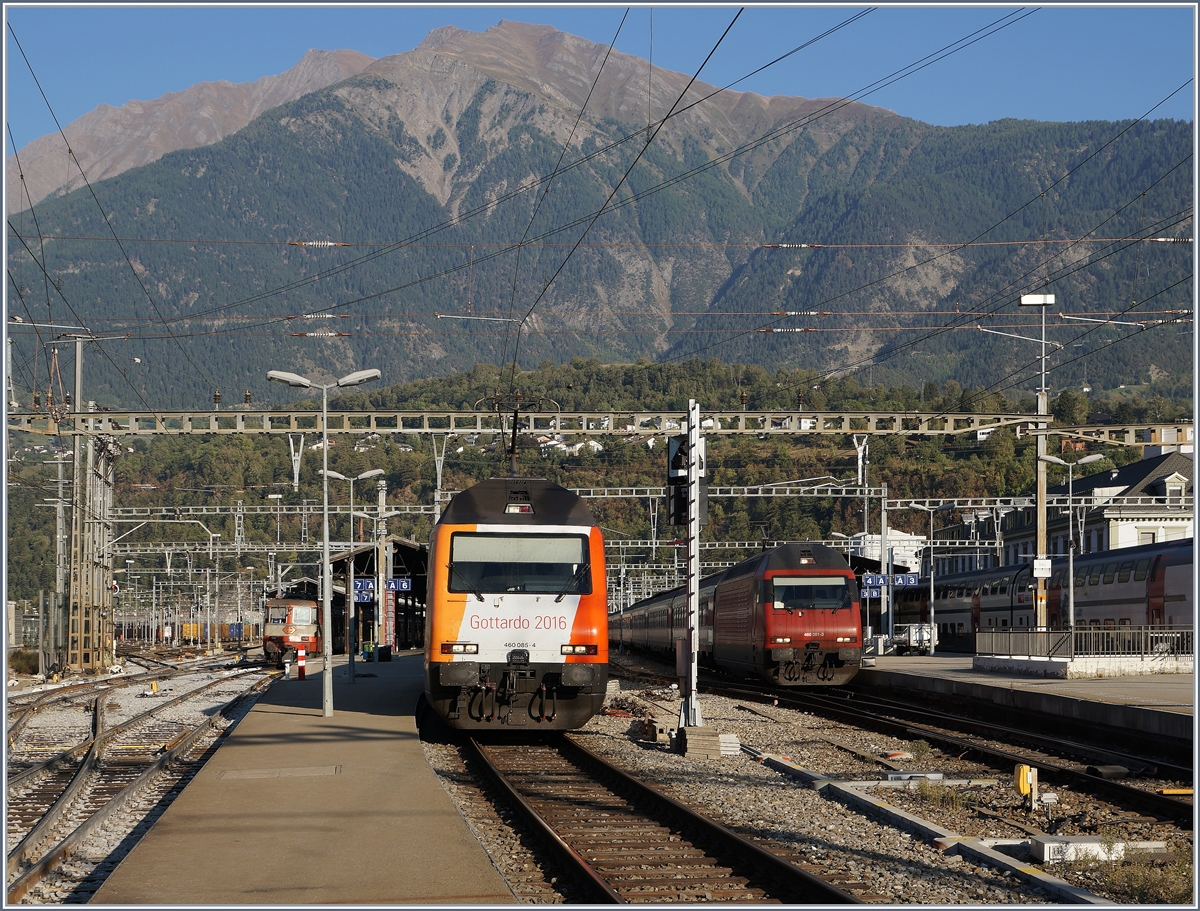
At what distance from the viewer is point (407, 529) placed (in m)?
148

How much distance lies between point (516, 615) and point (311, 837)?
24.5 feet

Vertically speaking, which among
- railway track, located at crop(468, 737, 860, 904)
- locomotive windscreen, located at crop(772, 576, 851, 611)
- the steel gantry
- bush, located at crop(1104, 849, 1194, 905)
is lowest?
railway track, located at crop(468, 737, 860, 904)

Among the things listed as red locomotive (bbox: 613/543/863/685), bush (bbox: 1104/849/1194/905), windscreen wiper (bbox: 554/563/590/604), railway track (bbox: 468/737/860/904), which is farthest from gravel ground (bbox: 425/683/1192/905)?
red locomotive (bbox: 613/543/863/685)

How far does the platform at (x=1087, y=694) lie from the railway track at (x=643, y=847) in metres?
7.26

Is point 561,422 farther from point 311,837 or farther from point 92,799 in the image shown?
point 311,837

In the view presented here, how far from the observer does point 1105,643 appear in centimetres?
3303

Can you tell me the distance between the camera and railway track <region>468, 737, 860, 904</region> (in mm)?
9398

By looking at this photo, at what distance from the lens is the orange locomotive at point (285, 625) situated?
5675cm

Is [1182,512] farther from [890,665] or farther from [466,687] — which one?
[466,687]

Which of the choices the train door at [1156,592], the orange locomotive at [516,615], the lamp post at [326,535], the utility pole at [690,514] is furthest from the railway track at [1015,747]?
the train door at [1156,592]

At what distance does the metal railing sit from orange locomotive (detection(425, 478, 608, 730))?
1720 cm

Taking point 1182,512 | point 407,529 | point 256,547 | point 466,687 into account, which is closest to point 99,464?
point 256,547

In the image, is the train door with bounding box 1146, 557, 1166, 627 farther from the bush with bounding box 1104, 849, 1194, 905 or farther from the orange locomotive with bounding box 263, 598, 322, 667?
the orange locomotive with bounding box 263, 598, 322, 667

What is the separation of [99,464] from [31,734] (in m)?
28.5
